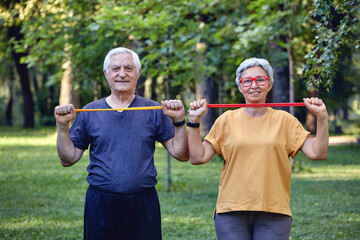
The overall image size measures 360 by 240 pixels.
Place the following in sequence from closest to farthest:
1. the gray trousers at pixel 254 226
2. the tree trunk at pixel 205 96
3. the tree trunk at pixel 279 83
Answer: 1. the gray trousers at pixel 254 226
2. the tree trunk at pixel 279 83
3. the tree trunk at pixel 205 96

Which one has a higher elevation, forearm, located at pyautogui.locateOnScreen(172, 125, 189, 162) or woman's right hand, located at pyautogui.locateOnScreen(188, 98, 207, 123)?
woman's right hand, located at pyautogui.locateOnScreen(188, 98, 207, 123)

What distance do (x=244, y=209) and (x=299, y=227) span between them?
13.1 feet

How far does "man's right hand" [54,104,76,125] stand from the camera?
324cm

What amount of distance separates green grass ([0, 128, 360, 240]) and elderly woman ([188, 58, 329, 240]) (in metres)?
3.31

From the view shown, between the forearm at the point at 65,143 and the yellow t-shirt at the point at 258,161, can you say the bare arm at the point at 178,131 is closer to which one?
the yellow t-shirt at the point at 258,161

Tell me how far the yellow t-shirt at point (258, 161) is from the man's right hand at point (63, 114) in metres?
0.94

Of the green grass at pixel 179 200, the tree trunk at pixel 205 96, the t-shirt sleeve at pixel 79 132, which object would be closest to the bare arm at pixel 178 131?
the t-shirt sleeve at pixel 79 132

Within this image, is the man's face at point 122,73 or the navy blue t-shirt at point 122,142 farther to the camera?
the man's face at point 122,73

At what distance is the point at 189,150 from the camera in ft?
10.3

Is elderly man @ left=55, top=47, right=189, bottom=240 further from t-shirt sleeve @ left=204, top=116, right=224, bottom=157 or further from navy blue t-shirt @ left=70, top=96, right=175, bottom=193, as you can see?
t-shirt sleeve @ left=204, top=116, right=224, bottom=157

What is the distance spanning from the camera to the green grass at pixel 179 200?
21.4 feet

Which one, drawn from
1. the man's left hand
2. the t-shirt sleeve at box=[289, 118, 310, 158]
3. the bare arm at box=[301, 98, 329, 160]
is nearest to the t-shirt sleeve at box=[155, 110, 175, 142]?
the man's left hand

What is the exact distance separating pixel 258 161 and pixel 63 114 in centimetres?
128

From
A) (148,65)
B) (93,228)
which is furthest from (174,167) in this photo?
(93,228)
